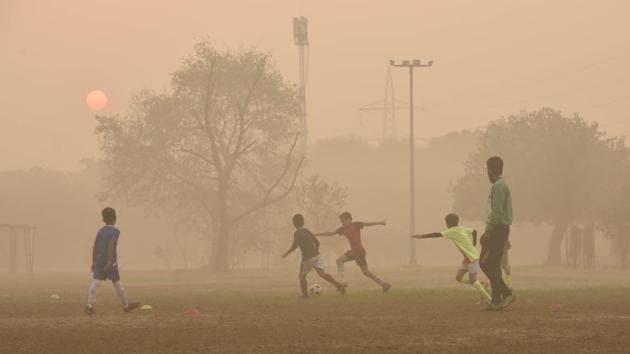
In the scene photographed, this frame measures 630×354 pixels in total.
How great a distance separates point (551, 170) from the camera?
242 ft

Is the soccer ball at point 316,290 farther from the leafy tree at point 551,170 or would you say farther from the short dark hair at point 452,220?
the leafy tree at point 551,170

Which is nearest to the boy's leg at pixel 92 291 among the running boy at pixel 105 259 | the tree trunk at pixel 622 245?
the running boy at pixel 105 259

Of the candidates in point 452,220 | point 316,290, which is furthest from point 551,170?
point 452,220

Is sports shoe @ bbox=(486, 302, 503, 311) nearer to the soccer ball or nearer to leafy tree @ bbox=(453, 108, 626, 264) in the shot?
the soccer ball

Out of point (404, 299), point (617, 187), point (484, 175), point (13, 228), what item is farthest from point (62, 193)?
point (404, 299)

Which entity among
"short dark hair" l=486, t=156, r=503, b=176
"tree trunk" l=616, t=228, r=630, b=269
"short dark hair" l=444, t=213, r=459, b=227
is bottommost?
"tree trunk" l=616, t=228, r=630, b=269

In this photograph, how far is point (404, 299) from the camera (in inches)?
894

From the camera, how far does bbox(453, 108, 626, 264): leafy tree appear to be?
73250 millimetres

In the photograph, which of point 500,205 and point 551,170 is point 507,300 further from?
point 551,170

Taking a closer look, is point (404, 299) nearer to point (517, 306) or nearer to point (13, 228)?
point (517, 306)

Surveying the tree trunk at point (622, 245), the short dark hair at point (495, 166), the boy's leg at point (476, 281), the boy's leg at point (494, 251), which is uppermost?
the short dark hair at point (495, 166)

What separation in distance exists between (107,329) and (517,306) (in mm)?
8049

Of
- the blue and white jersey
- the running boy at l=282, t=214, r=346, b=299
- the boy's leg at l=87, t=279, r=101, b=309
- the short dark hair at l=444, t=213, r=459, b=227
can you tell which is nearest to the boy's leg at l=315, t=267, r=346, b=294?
the running boy at l=282, t=214, r=346, b=299

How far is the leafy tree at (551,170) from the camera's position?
240 feet
